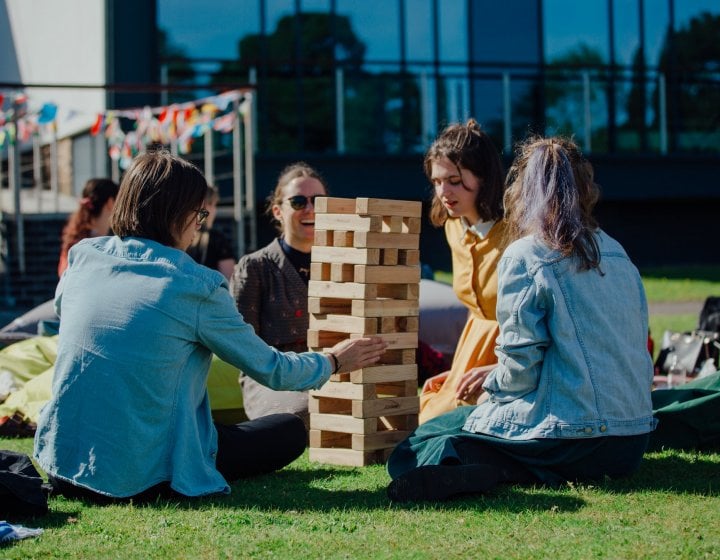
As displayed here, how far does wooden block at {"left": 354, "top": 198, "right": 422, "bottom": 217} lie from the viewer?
5242 mm

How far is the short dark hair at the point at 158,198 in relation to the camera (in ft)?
14.5

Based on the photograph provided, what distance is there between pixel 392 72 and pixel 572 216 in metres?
14.6

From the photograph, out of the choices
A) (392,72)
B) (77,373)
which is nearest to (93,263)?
(77,373)

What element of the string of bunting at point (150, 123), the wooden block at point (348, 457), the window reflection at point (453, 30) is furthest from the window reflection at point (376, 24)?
the wooden block at point (348, 457)

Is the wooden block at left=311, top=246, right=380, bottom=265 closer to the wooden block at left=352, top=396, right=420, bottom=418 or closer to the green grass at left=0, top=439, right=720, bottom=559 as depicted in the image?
the wooden block at left=352, top=396, right=420, bottom=418

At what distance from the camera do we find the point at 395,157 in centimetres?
1769

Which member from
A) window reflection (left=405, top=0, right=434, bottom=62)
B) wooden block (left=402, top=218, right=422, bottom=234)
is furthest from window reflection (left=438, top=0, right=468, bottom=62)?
wooden block (left=402, top=218, right=422, bottom=234)

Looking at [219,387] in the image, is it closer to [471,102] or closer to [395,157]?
[395,157]

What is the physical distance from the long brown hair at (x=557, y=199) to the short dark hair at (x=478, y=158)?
0.84 meters

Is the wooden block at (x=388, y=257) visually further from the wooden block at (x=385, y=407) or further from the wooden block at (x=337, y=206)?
the wooden block at (x=385, y=407)

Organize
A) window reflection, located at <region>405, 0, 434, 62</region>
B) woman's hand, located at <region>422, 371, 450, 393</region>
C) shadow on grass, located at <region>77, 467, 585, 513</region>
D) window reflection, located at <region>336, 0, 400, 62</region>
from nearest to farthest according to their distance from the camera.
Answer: shadow on grass, located at <region>77, 467, 585, 513</region> < woman's hand, located at <region>422, 371, 450, 393</region> < window reflection, located at <region>336, 0, 400, 62</region> < window reflection, located at <region>405, 0, 434, 62</region>

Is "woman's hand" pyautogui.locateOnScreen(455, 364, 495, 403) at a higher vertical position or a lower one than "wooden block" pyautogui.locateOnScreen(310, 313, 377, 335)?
lower

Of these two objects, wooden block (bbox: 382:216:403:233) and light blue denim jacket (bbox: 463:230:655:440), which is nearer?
light blue denim jacket (bbox: 463:230:655:440)

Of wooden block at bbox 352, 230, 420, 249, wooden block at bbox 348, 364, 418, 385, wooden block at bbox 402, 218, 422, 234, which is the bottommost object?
wooden block at bbox 348, 364, 418, 385
